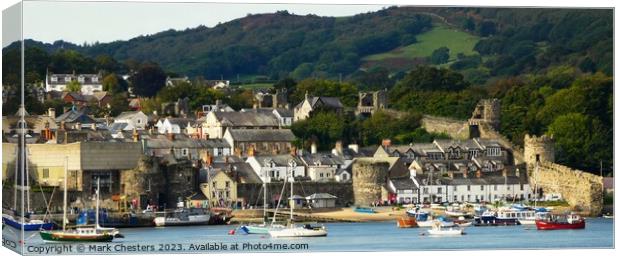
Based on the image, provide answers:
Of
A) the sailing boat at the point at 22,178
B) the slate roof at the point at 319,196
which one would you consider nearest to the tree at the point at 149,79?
the slate roof at the point at 319,196

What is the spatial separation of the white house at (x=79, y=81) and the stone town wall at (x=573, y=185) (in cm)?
820

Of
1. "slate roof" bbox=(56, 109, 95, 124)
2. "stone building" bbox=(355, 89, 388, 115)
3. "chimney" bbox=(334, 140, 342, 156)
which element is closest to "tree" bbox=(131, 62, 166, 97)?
"stone building" bbox=(355, 89, 388, 115)

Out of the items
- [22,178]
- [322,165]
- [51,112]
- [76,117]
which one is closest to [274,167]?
[322,165]

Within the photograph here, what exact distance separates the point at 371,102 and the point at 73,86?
5234 mm

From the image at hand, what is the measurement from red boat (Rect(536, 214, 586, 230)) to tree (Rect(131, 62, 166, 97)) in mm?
13081

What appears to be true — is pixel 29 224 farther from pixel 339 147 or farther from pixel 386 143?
pixel 386 143

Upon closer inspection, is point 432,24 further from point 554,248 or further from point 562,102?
point 554,248

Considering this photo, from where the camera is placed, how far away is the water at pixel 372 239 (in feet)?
101

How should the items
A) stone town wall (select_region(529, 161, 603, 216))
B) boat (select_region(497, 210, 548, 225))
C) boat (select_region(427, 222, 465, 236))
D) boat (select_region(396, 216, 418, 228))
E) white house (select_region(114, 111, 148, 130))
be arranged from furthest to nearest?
1. white house (select_region(114, 111, 148, 130))
2. stone town wall (select_region(529, 161, 603, 216))
3. boat (select_region(497, 210, 548, 225))
4. boat (select_region(396, 216, 418, 228))
5. boat (select_region(427, 222, 465, 236))

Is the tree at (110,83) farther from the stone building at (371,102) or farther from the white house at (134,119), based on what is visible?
the stone building at (371,102)

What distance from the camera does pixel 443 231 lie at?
35.5m

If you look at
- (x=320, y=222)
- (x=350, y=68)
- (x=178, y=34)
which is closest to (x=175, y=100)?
(x=350, y=68)

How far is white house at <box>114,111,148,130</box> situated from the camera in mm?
44906

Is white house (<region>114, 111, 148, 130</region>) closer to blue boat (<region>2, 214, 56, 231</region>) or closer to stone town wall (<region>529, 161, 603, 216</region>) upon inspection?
stone town wall (<region>529, 161, 603, 216</region>)
